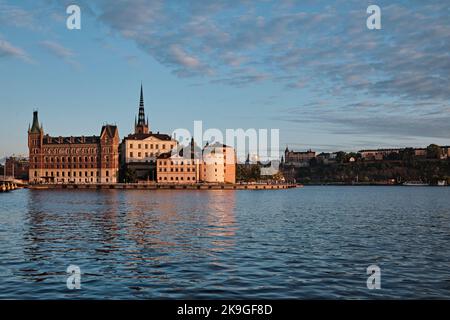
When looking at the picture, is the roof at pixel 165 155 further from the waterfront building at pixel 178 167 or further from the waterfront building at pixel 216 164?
the waterfront building at pixel 216 164

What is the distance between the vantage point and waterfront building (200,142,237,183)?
183125 millimetres

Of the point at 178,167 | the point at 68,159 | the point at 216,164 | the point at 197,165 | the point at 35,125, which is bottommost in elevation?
the point at 178,167

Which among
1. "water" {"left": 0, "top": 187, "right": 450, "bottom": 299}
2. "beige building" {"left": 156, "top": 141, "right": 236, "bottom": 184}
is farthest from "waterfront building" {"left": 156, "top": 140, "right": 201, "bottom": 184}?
"water" {"left": 0, "top": 187, "right": 450, "bottom": 299}

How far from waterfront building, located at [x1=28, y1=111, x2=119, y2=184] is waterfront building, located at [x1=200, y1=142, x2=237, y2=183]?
3340 cm

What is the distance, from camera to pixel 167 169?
586 ft

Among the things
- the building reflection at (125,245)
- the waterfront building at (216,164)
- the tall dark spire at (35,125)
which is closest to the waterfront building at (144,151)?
the waterfront building at (216,164)

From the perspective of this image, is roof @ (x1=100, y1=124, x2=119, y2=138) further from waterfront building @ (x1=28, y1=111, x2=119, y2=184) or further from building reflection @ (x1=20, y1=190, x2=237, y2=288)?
building reflection @ (x1=20, y1=190, x2=237, y2=288)

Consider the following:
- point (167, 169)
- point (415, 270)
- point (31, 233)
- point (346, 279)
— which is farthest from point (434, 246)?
point (167, 169)

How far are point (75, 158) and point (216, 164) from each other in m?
53.8

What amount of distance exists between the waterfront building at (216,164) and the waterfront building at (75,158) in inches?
1315

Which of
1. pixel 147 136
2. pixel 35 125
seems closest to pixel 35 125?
pixel 35 125

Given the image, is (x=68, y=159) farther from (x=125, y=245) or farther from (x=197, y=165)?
(x=125, y=245)

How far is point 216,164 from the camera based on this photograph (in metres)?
184
